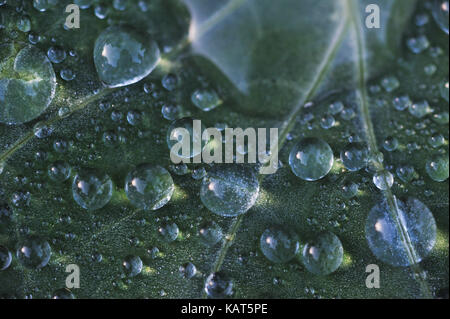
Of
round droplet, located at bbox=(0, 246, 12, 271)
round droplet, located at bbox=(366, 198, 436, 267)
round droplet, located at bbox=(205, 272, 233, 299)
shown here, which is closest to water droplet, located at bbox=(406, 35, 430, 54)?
round droplet, located at bbox=(366, 198, 436, 267)

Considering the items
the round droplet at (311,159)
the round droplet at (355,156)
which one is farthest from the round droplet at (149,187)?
the round droplet at (355,156)

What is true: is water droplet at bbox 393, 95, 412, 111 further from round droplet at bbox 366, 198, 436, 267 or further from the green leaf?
round droplet at bbox 366, 198, 436, 267

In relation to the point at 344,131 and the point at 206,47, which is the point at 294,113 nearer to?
the point at 344,131

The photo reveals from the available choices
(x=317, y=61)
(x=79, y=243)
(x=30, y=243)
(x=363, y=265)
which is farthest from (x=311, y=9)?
(x=30, y=243)

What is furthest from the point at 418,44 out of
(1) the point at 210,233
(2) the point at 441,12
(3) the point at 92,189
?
(3) the point at 92,189
